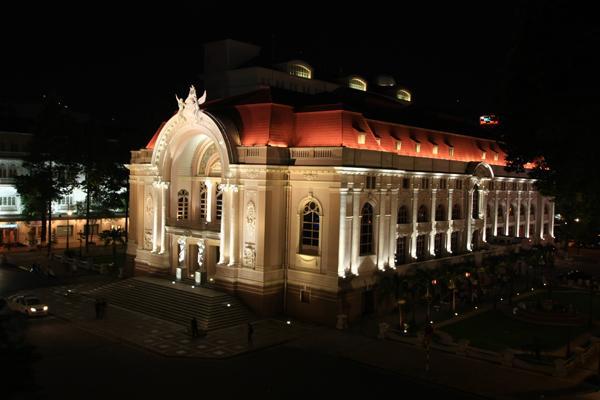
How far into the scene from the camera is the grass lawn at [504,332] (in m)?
33.4

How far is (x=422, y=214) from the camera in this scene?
45.6 m

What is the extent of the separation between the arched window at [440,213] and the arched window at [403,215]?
4919 millimetres

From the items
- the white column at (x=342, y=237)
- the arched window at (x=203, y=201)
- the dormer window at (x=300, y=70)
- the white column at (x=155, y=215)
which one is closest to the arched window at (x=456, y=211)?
the white column at (x=342, y=237)

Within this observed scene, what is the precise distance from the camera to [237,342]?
31953mm

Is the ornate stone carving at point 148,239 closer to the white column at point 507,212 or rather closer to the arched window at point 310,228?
the arched window at point 310,228

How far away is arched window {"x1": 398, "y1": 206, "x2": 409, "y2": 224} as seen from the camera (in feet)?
141

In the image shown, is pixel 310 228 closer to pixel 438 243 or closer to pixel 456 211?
pixel 438 243

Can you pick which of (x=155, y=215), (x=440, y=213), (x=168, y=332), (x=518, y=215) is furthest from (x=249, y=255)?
(x=518, y=215)

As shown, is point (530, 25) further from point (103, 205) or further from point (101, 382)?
point (103, 205)

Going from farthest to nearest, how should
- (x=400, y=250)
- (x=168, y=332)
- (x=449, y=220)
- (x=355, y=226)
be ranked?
(x=449, y=220), (x=400, y=250), (x=355, y=226), (x=168, y=332)

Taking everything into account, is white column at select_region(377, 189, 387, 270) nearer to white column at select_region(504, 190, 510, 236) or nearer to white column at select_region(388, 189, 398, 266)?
white column at select_region(388, 189, 398, 266)

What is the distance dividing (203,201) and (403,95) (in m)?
32.0

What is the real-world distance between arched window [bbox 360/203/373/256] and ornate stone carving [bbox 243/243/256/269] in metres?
7.07

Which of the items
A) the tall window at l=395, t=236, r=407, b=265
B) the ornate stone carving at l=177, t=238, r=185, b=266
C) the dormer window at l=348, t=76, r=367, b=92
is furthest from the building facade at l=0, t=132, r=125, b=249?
the tall window at l=395, t=236, r=407, b=265
